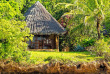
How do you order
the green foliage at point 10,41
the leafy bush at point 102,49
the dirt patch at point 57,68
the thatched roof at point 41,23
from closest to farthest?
the green foliage at point 10,41 < the dirt patch at point 57,68 < the leafy bush at point 102,49 < the thatched roof at point 41,23

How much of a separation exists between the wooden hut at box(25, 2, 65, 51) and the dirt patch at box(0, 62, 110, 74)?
6603 millimetres

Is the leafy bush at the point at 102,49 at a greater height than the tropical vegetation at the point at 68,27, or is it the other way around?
the tropical vegetation at the point at 68,27

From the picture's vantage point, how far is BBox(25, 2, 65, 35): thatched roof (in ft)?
56.7

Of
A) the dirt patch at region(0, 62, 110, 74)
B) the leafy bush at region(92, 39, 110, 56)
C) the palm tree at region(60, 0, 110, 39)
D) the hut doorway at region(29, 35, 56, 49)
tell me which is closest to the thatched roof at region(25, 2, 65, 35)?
the hut doorway at region(29, 35, 56, 49)

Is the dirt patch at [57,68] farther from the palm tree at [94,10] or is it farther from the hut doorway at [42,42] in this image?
the hut doorway at [42,42]

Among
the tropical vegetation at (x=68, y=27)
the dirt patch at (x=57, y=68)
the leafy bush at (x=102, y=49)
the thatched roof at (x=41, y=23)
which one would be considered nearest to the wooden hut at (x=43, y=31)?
the thatched roof at (x=41, y=23)

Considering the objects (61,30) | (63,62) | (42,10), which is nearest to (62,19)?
(42,10)

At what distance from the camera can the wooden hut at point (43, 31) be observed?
56.9 feet

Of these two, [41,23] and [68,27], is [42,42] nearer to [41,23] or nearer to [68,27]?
[41,23]

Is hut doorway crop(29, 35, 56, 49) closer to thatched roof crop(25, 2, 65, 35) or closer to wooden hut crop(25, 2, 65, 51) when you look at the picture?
wooden hut crop(25, 2, 65, 51)

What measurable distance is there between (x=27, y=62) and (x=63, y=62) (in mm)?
2173

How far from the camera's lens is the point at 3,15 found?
1391 centimetres

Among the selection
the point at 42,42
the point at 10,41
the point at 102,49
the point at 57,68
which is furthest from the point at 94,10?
the point at 10,41

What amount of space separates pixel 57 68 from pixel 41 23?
792cm
